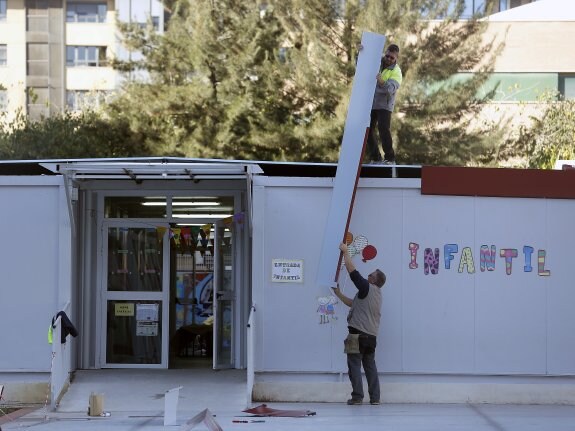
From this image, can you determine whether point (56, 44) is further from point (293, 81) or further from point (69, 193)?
point (69, 193)

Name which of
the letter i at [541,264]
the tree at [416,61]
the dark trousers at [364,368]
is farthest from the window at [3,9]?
the dark trousers at [364,368]

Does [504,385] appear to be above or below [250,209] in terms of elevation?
below

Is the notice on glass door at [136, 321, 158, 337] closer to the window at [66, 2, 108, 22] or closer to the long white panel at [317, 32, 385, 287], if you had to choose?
the long white panel at [317, 32, 385, 287]

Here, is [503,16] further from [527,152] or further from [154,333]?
[154,333]

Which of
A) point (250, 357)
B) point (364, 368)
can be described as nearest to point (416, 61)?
point (364, 368)

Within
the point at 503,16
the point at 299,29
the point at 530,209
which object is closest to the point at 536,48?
the point at 503,16

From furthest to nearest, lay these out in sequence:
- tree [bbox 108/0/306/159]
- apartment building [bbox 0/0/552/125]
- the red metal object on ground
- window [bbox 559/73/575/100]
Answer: apartment building [bbox 0/0/552/125] → window [bbox 559/73/575/100] → tree [bbox 108/0/306/159] → the red metal object on ground

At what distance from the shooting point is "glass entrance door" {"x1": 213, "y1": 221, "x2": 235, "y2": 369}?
15859 millimetres

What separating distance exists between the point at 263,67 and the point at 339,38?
2603mm

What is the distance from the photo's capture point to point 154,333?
16.1 meters

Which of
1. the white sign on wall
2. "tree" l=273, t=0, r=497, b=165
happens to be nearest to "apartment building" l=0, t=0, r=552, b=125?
"tree" l=273, t=0, r=497, b=165

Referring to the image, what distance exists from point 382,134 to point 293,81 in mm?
20145

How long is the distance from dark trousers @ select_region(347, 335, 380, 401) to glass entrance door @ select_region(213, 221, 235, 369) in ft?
9.35

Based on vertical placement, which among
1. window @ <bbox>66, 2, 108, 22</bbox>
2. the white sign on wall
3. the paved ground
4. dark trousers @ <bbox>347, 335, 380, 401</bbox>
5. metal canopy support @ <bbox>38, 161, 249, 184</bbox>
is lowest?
the paved ground
